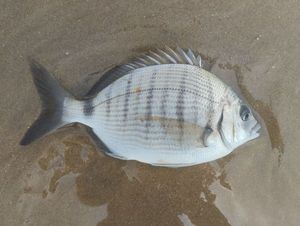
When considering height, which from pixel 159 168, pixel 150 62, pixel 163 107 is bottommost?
pixel 159 168

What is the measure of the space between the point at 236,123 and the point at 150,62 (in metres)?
0.71

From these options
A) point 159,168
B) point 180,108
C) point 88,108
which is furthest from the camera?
point 159,168

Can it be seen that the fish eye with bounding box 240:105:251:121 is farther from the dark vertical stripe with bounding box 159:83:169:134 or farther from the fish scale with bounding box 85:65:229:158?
the dark vertical stripe with bounding box 159:83:169:134

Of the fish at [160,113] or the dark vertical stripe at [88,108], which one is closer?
the fish at [160,113]

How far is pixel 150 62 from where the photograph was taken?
3.31 metres

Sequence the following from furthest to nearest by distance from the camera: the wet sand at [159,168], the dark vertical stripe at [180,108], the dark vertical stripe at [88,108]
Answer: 1. the wet sand at [159,168]
2. the dark vertical stripe at [88,108]
3. the dark vertical stripe at [180,108]

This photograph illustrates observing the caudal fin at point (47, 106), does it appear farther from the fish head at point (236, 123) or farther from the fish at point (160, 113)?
the fish head at point (236, 123)

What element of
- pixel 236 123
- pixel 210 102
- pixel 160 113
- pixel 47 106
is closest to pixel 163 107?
pixel 160 113

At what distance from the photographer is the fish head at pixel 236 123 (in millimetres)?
3127

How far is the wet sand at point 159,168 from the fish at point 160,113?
181 millimetres

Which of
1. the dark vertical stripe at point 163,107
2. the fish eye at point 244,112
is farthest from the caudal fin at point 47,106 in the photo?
the fish eye at point 244,112

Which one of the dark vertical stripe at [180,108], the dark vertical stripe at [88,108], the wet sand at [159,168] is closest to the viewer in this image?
the dark vertical stripe at [180,108]

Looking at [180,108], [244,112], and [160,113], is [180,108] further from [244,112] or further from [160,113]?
[244,112]

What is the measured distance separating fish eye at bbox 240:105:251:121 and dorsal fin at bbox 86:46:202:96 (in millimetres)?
418
